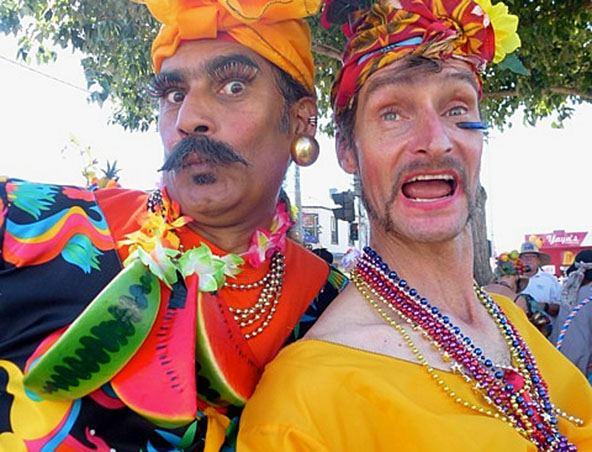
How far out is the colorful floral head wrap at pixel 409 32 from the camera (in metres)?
1.62

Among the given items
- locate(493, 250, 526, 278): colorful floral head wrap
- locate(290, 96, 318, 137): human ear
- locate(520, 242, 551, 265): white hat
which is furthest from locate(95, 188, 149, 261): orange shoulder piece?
locate(520, 242, 551, 265): white hat

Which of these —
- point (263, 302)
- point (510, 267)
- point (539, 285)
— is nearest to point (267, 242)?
point (263, 302)

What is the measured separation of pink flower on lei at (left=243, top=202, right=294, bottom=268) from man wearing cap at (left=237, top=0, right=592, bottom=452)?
10.9 inches

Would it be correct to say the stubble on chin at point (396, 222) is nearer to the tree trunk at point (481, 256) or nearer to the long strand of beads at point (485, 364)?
the long strand of beads at point (485, 364)

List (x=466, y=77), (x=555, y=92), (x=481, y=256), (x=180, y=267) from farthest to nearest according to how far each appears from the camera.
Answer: (x=555, y=92) → (x=481, y=256) → (x=466, y=77) → (x=180, y=267)

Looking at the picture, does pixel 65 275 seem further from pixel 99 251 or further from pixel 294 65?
pixel 294 65

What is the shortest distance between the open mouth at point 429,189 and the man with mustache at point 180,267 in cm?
42

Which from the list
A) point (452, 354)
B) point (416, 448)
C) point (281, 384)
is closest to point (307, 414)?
point (281, 384)

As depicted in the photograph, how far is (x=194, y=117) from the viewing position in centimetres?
165

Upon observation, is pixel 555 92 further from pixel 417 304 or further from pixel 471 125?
pixel 417 304

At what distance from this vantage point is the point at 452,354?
1.47 metres

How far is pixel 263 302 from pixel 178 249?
286 mm

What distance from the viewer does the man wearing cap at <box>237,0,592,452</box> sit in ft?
4.16

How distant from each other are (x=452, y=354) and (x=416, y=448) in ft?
1.05
